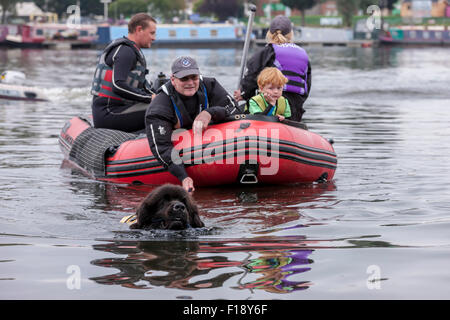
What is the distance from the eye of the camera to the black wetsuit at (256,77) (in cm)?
1011

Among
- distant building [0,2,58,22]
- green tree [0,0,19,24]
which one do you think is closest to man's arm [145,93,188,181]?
green tree [0,0,19,24]

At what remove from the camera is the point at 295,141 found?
30.4ft

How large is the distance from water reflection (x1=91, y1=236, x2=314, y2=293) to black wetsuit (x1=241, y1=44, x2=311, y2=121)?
3.64 m

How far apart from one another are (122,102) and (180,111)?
2.03 metres

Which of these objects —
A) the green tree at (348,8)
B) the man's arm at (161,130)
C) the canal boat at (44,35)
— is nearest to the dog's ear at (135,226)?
the man's arm at (161,130)

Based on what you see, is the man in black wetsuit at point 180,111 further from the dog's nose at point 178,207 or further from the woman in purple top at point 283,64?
the dog's nose at point 178,207

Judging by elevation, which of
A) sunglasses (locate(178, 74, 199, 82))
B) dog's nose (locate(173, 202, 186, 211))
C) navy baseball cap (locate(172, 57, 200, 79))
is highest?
navy baseball cap (locate(172, 57, 200, 79))

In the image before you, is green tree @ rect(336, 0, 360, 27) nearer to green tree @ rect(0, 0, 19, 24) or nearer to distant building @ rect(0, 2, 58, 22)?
distant building @ rect(0, 2, 58, 22)

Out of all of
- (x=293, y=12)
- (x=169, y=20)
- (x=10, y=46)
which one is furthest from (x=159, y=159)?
(x=293, y=12)

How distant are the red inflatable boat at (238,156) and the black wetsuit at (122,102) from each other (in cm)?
65

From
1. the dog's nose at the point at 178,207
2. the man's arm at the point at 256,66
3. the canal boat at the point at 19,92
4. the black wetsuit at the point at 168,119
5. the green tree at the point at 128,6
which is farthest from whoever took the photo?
the green tree at the point at 128,6

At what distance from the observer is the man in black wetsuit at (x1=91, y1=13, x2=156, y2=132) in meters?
10.6

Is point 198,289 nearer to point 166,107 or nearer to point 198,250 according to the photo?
point 198,250

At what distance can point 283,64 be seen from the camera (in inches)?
400
